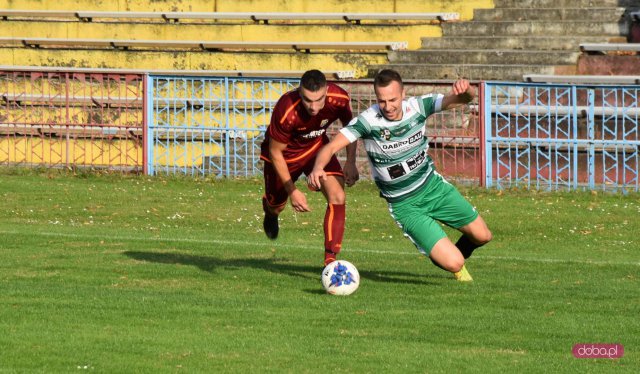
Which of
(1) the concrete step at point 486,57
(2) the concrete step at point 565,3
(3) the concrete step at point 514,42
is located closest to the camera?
(1) the concrete step at point 486,57

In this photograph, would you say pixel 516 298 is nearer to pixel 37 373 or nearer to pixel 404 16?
pixel 37 373

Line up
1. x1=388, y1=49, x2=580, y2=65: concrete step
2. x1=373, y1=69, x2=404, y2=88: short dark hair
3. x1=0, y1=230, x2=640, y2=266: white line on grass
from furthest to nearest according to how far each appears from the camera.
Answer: x1=388, y1=49, x2=580, y2=65: concrete step
x1=0, y1=230, x2=640, y2=266: white line on grass
x1=373, y1=69, x2=404, y2=88: short dark hair

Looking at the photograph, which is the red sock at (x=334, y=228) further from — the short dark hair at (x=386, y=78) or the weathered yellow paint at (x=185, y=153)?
the weathered yellow paint at (x=185, y=153)

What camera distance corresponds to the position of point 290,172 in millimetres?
12781

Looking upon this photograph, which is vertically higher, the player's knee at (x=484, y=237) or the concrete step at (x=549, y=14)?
the concrete step at (x=549, y=14)

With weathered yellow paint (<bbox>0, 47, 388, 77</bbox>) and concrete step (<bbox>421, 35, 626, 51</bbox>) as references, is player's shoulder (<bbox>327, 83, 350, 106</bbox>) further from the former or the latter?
weathered yellow paint (<bbox>0, 47, 388, 77</bbox>)

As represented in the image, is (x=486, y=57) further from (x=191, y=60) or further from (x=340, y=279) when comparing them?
(x=340, y=279)

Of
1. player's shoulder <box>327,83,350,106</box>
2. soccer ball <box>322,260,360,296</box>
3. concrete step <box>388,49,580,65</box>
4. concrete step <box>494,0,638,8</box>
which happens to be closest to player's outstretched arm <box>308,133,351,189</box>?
soccer ball <box>322,260,360,296</box>

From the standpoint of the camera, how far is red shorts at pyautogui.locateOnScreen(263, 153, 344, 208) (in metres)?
12.5

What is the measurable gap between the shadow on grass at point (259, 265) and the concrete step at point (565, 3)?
1530 cm

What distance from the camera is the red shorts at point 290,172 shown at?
41.1 ft

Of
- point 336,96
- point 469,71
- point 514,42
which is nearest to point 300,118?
point 336,96

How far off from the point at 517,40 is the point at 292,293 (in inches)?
641

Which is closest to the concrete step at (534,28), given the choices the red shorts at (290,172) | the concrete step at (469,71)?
the concrete step at (469,71)
